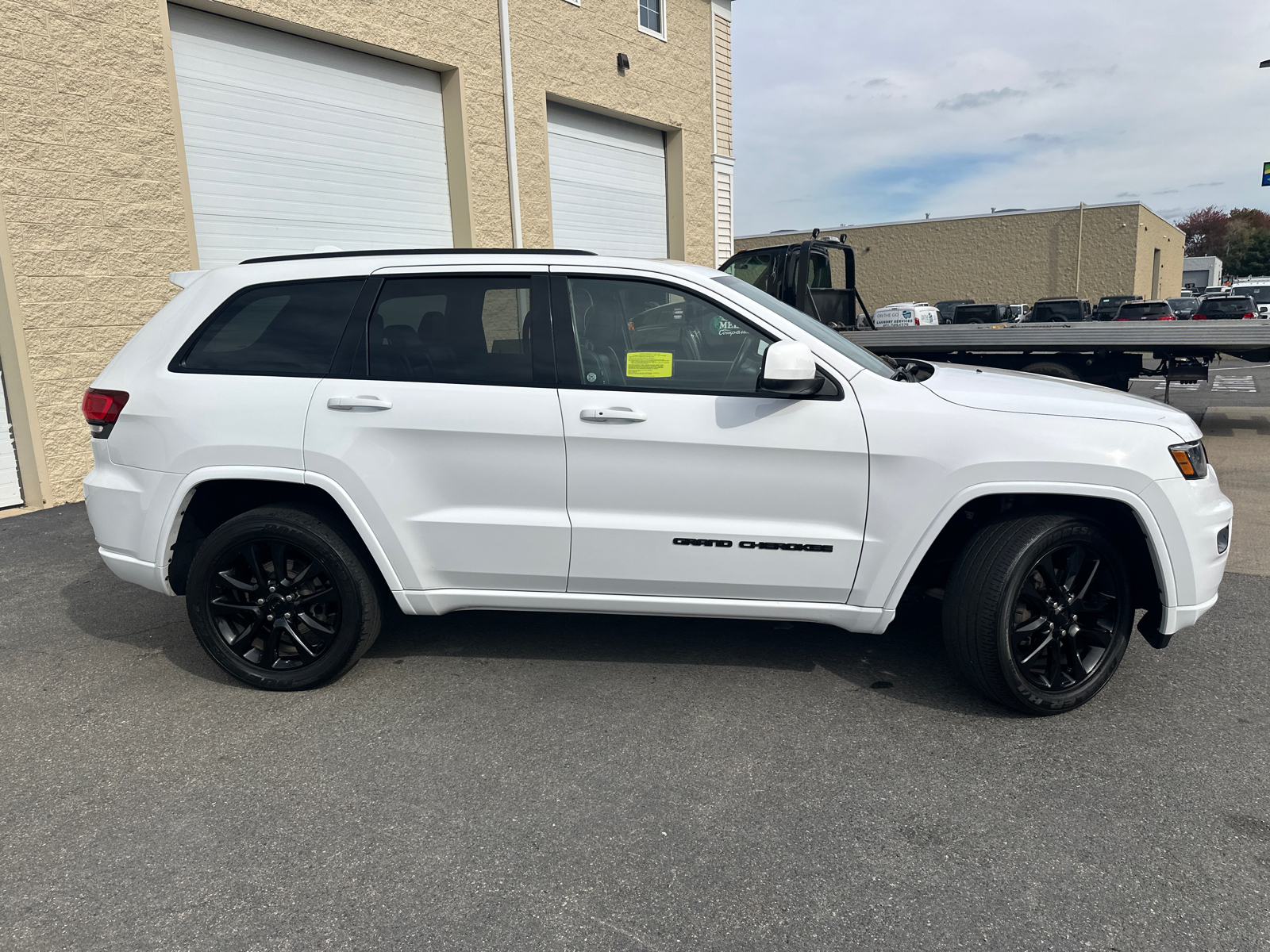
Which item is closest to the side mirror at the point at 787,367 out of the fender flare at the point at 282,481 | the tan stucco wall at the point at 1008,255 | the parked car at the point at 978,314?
the fender flare at the point at 282,481

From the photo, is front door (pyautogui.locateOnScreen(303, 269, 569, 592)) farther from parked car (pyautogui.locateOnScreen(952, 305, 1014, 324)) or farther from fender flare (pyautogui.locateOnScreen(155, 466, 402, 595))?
parked car (pyautogui.locateOnScreen(952, 305, 1014, 324))

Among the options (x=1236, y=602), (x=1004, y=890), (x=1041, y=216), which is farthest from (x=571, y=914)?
(x=1041, y=216)

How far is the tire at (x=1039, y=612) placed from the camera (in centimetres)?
330

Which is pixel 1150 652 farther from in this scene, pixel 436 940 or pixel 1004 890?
pixel 436 940

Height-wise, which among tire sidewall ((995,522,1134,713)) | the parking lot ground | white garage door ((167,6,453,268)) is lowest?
the parking lot ground

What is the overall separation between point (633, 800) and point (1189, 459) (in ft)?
8.02

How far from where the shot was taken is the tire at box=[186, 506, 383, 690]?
362cm

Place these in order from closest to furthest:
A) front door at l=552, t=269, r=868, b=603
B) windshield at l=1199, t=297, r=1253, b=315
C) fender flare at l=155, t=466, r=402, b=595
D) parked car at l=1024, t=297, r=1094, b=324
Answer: front door at l=552, t=269, r=868, b=603 < fender flare at l=155, t=466, r=402, b=595 < windshield at l=1199, t=297, r=1253, b=315 < parked car at l=1024, t=297, r=1094, b=324

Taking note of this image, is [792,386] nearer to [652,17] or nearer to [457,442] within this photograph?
[457,442]

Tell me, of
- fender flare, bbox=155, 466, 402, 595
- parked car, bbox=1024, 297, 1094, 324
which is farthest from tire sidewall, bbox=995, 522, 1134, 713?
parked car, bbox=1024, 297, 1094, 324

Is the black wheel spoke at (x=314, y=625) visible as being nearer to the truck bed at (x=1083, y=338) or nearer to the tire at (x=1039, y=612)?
the tire at (x=1039, y=612)

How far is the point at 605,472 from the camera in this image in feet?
11.4

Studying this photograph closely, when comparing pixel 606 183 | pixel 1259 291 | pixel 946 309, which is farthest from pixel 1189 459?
pixel 1259 291

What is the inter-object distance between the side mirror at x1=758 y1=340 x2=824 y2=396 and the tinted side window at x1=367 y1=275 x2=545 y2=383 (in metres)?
0.98
